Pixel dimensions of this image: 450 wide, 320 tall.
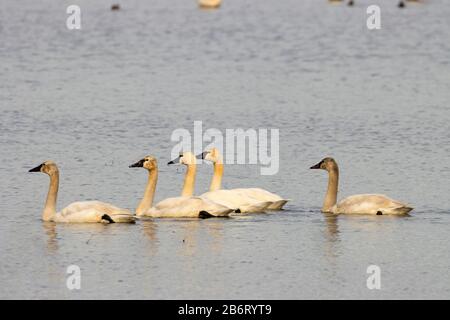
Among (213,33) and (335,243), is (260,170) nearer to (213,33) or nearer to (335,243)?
(335,243)

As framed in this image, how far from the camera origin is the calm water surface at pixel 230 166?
1414 centimetres

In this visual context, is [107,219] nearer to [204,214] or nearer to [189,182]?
[204,214]

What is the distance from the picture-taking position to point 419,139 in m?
23.7

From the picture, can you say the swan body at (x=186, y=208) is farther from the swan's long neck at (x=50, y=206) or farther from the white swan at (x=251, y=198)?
the swan's long neck at (x=50, y=206)

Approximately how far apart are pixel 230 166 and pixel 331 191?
133 inches

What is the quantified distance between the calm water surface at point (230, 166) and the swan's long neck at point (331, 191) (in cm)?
31

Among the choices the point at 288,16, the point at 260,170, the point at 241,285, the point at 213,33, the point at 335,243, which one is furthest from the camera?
the point at 288,16

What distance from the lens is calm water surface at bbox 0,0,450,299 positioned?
14141 millimetres

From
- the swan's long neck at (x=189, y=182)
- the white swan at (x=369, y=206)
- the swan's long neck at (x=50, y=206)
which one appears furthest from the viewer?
the swan's long neck at (x=189, y=182)

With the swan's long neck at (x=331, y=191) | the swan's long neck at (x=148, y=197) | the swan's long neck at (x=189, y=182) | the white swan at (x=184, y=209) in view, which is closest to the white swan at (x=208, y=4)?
the swan's long neck at (x=331, y=191)

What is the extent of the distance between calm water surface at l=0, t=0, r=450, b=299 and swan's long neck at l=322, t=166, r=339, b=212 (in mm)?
305
